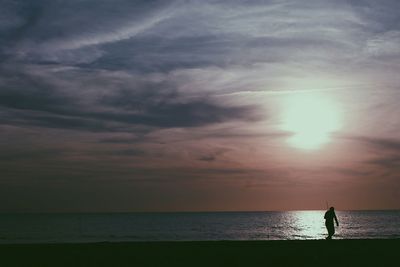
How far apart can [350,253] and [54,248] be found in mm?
12686

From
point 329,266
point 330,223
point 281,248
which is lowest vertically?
point 329,266

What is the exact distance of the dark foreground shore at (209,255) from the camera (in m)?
17.5

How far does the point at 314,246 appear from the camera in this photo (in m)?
22.4

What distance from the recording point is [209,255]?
19.7 metres

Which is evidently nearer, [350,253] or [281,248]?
[350,253]

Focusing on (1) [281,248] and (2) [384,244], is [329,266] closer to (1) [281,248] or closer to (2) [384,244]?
(1) [281,248]

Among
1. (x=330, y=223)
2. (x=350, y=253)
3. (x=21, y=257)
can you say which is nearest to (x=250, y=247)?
(x=350, y=253)

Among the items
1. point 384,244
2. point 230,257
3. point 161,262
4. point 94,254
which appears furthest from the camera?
point 384,244

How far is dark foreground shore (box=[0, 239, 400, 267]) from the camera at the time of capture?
17.5 metres

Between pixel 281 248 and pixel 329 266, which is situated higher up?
pixel 281 248

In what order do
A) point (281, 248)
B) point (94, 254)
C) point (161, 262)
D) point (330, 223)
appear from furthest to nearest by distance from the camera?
point (330, 223) → point (281, 248) → point (94, 254) → point (161, 262)

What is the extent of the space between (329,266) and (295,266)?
3.60ft

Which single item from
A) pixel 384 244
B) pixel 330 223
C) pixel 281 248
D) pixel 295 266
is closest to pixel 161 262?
pixel 295 266

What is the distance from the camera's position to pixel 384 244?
78.7 feet
